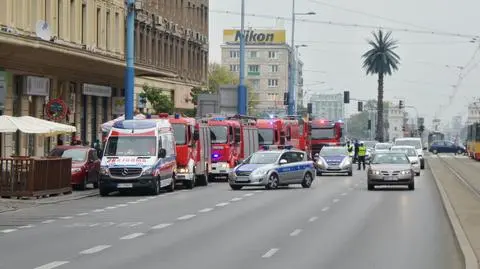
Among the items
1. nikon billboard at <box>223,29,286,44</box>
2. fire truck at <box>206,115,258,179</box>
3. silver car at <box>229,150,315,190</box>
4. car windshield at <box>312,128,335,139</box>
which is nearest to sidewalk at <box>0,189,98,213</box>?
silver car at <box>229,150,315,190</box>

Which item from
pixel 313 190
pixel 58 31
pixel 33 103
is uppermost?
pixel 58 31

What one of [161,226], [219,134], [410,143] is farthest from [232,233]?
[410,143]

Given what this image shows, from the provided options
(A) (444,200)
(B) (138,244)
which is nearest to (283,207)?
(A) (444,200)

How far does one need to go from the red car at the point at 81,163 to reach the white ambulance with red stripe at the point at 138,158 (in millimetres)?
2310

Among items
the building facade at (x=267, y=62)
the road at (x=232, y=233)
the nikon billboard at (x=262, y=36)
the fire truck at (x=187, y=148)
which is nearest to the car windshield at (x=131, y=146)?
the road at (x=232, y=233)

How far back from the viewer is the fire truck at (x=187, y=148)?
41.6 metres

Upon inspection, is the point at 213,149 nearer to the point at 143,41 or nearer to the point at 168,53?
the point at 143,41

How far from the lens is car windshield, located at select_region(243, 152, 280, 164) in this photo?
41750mm

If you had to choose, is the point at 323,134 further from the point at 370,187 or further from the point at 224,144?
the point at 370,187

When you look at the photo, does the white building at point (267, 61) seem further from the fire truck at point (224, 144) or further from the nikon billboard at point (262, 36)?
the fire truck at point (224, 144)

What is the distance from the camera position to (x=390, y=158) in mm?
40938

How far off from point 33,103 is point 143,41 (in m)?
18.6

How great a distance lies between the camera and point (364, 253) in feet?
58.4

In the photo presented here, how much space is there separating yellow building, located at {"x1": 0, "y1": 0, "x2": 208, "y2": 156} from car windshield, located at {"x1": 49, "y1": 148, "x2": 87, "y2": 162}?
144 cm
